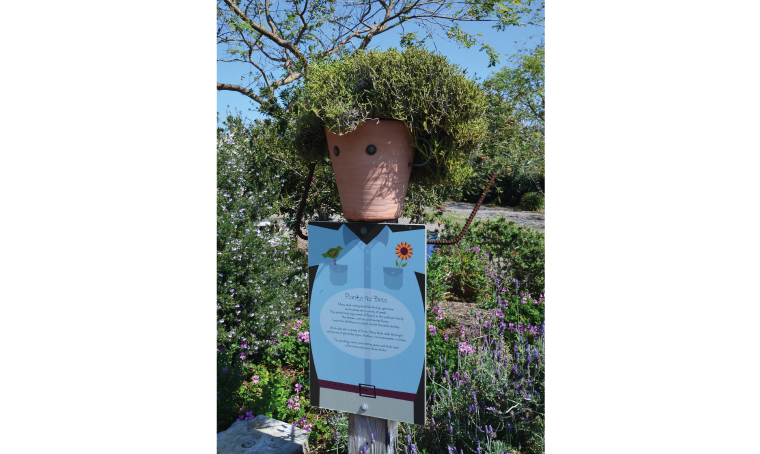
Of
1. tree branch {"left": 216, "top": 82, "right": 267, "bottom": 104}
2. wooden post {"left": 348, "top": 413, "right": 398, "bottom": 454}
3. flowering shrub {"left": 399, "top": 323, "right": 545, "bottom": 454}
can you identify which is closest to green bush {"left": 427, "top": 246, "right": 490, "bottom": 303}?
flowering shrub {"left": 399, "top": 323, "right": 545, "bottom": 454}

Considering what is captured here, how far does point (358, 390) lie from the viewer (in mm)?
1629

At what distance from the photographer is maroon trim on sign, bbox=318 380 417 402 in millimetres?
1565

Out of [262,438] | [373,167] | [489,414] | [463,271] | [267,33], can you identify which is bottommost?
[262,438]

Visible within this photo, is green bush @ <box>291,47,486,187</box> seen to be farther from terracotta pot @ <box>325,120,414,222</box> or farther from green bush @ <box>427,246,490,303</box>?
green bush @ <box>427,246,490,303</box>

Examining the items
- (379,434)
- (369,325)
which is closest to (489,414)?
(379,434)

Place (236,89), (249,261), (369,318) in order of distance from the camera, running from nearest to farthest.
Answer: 1. (369,318)
2. (249,261)
3. (236,89)

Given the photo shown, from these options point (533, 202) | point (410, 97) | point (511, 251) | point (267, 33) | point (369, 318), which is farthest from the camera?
point (533, 202)

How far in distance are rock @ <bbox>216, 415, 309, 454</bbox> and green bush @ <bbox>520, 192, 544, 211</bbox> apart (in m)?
6.71

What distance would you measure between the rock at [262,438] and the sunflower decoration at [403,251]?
3.81 feet

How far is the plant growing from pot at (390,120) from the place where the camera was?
1.47 meters

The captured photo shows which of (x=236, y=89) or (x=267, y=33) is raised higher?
(x=267, y=33)

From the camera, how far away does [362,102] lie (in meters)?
1.50

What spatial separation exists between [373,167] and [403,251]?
0.31m

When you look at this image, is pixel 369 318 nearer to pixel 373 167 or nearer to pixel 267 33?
pixel 373 167
